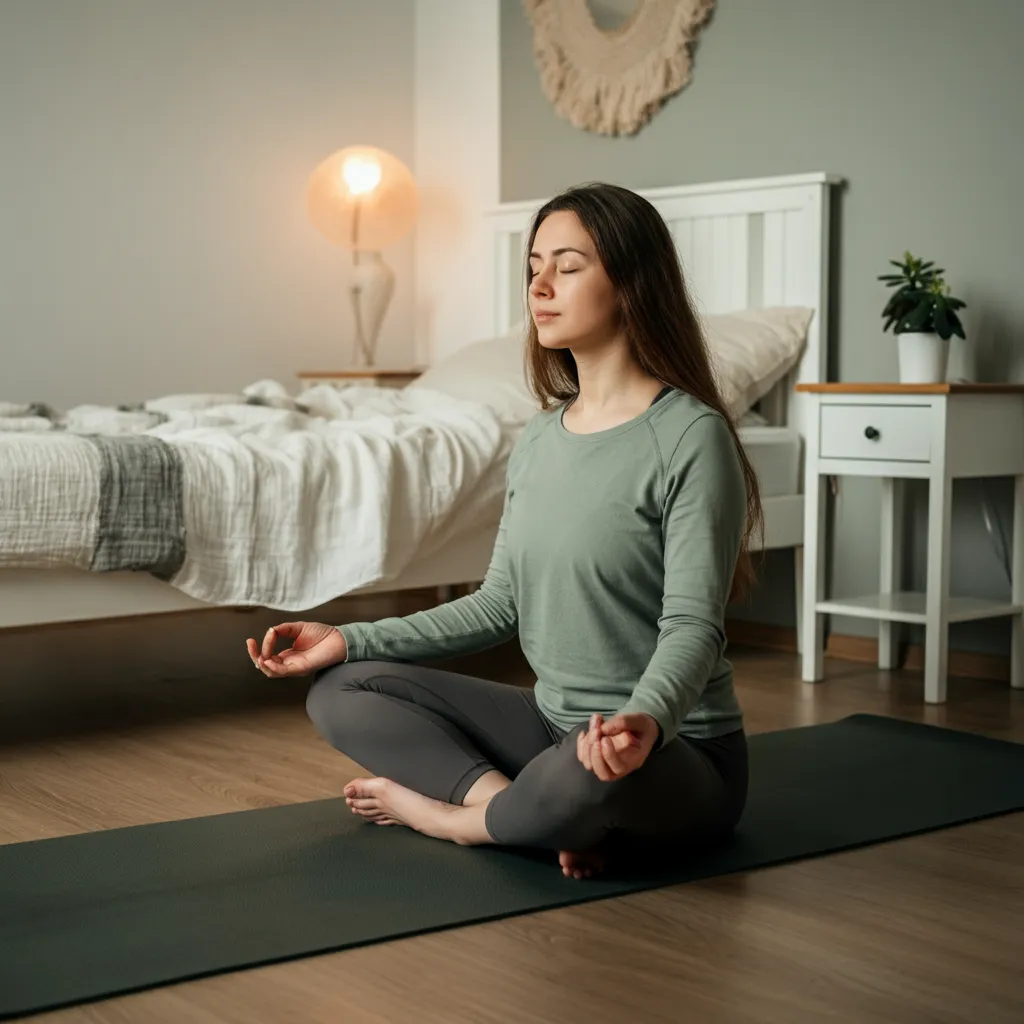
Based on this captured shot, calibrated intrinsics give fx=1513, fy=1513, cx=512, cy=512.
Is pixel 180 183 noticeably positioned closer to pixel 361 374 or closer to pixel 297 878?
pixel 361 374

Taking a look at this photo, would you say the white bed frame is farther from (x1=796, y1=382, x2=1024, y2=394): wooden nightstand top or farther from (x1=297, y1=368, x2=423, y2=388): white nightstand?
(x1=297, y1=368, x2=423, y2=388): white nightstand

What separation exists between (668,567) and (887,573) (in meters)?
1.70

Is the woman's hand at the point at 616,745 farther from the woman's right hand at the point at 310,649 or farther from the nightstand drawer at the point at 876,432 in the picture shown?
the nightstand drawer at the point at 876,432

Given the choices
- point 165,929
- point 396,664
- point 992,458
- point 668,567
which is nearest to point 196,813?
point 396,664

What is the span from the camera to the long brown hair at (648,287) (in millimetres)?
1719

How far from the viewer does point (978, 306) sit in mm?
3107

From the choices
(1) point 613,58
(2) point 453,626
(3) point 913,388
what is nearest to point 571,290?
(2) point 453,626

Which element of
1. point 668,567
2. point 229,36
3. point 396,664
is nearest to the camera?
point 668,567

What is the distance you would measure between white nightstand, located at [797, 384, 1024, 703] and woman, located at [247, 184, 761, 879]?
109 cm

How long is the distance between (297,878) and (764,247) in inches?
87.6

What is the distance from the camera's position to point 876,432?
9.60ft

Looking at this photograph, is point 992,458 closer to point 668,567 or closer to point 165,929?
point 668,567

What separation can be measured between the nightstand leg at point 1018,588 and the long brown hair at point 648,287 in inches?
54.5

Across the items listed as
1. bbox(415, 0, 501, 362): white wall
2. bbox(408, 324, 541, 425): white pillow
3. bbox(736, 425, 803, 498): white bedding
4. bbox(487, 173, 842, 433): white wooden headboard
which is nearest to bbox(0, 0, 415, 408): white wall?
bbox(415, 0, 501, 362): white wall
